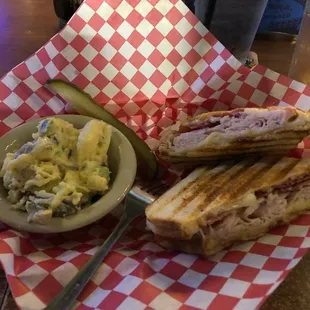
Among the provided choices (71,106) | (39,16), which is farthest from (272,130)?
(39,16)

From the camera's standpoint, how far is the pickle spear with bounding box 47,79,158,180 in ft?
4.90

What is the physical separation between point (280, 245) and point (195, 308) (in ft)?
0.97

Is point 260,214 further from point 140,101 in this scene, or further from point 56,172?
point 140,101

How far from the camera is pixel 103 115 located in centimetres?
155

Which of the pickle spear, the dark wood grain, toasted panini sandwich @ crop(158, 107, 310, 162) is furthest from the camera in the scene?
the dark wood grain

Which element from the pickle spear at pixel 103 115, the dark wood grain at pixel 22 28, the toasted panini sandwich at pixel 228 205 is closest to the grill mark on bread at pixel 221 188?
the toasted panini sandwich at pixel 228 205

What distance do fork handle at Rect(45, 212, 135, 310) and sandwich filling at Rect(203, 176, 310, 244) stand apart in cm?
24

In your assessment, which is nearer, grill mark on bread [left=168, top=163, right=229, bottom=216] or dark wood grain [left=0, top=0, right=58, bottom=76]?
grill mark on bread [left=168, top=163, right=229, bottom=216]

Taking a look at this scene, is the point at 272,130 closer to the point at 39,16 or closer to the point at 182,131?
the point at 182,131

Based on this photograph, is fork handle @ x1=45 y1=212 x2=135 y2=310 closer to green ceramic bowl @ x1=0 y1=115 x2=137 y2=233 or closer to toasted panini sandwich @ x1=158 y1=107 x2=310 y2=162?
green ceramic bowl @ x1=0 y1=115 x2=137 y2=233

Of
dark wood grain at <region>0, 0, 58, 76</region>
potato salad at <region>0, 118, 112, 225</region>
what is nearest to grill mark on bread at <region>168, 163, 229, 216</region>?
potato salad at <region>0, 118, 112, 225</region>

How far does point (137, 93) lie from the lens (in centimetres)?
174

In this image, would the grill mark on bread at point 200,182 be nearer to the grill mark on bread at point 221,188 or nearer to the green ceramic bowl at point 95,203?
the grill mark on bread at point 221,188

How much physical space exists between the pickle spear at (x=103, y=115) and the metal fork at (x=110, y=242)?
0.20 ft
